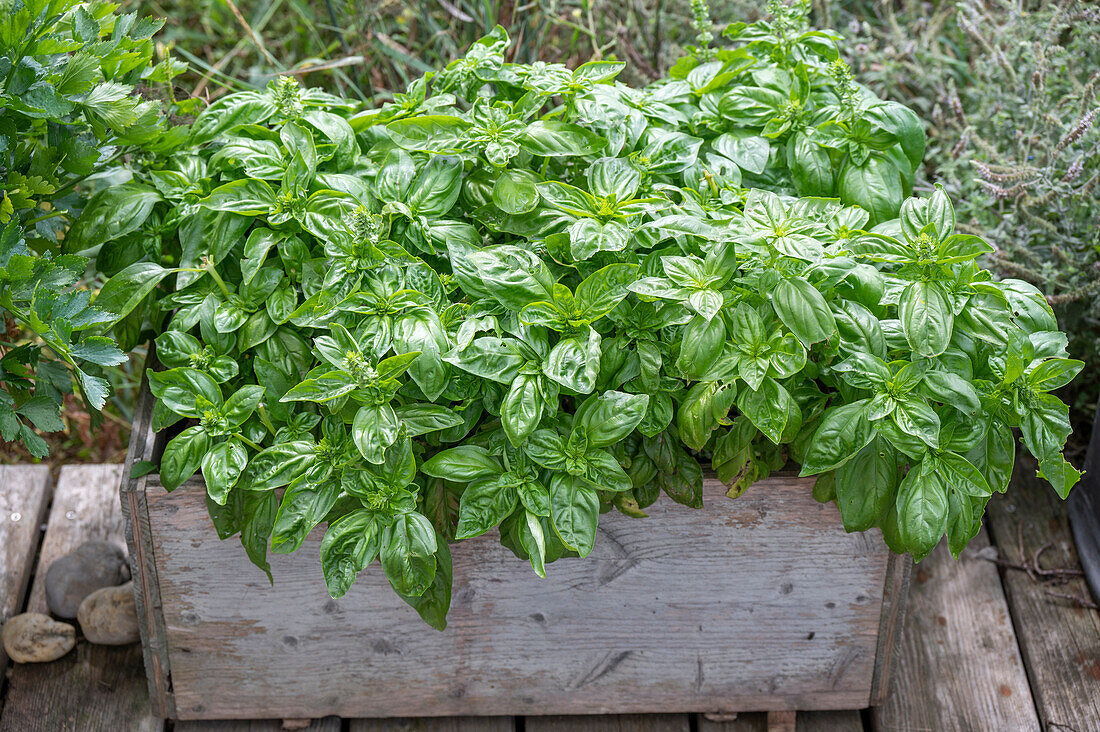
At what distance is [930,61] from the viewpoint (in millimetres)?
2070

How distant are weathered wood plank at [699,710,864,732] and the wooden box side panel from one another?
6 cm

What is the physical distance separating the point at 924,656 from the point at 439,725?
2.52 feet

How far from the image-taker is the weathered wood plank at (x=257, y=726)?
146 cm

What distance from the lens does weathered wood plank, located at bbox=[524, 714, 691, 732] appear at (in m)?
1.48

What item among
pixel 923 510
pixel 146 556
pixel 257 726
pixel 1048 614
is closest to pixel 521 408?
pixel 923 510

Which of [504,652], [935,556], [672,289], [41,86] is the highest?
[41,86]

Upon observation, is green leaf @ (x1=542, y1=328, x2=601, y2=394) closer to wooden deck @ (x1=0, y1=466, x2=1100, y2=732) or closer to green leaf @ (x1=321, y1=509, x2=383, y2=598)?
green leaf @ (x1=321, y1=509, x2=383, y2=598)

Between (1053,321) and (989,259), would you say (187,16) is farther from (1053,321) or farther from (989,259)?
(1053,321)

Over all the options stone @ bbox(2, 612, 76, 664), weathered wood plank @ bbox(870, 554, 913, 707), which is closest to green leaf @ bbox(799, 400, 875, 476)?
weathered wood plank @ bbox(870, 554, 913, 707)

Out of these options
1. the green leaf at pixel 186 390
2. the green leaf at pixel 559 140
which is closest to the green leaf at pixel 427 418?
the green leaf at pixel 186 390

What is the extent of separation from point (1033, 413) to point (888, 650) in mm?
447

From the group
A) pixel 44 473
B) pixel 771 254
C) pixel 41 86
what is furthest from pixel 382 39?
pixel 771 254

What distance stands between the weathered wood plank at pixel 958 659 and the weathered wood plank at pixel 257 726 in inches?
32.6

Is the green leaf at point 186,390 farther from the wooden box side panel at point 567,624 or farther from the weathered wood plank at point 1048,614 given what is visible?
the weathered wood plank at point 1048,614
